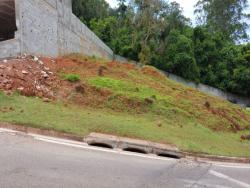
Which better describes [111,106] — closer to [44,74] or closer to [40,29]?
[44,74]

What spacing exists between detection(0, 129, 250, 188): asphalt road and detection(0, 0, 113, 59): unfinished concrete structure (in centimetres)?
773

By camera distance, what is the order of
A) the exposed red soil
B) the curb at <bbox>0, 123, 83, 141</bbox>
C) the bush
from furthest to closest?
the bush, the exposed red soil, the curb at <bbox>0, 123, 83, 141</bbox>

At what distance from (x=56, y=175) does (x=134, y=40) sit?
109 feet

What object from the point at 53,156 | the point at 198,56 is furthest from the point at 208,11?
the point at 53,156

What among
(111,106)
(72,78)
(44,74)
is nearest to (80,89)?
(72,78)

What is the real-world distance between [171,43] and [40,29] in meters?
23.1

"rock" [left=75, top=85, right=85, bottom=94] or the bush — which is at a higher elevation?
the bush

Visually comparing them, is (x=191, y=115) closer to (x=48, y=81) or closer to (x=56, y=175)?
(x=48, y=81)

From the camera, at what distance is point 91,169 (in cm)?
737

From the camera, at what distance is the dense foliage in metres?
38.8

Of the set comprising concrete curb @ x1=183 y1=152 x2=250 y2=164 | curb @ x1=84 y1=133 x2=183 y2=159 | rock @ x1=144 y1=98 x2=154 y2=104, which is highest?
rock @ x1=144 y1=98 x2=154 y2=104

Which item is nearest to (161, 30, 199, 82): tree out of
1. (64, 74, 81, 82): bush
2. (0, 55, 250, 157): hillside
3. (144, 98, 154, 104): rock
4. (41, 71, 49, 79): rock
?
(0, 55, 250, 157): hillside

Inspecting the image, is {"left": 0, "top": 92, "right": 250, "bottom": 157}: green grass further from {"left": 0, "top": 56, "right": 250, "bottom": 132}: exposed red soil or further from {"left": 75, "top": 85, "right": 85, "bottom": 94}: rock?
{"left": 75, "top": 85, "right": 85, "bottom": 94}: rock

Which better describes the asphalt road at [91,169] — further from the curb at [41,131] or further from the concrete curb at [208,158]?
the concrete curb at [208,158]
